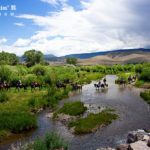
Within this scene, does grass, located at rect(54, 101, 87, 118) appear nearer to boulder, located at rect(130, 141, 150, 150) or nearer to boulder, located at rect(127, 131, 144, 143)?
boulder, located at rect(127, 131, 144, 143)

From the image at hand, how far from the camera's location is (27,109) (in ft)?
68.9

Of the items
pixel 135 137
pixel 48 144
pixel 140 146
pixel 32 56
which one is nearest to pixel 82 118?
pixel 135 137

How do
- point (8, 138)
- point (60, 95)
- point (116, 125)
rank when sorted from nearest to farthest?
point (8, 138)
point (116, 125)
point (60, 95)

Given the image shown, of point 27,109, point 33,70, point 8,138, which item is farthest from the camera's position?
point 33,70

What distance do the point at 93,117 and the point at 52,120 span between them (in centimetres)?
444

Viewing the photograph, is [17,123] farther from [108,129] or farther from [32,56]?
[32,56]

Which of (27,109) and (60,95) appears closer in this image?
(27,109)

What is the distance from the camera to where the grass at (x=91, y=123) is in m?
14.6

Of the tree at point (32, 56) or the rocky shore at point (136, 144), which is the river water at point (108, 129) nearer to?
the rocky shore at point (136, 144)

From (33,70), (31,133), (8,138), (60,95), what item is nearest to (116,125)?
(31,133)

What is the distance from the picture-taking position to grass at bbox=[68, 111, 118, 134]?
14578 millimetres

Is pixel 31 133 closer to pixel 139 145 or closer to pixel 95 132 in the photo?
pixel 95 132

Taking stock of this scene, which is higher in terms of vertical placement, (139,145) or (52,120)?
(139,145)

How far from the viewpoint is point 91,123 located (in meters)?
15.6
